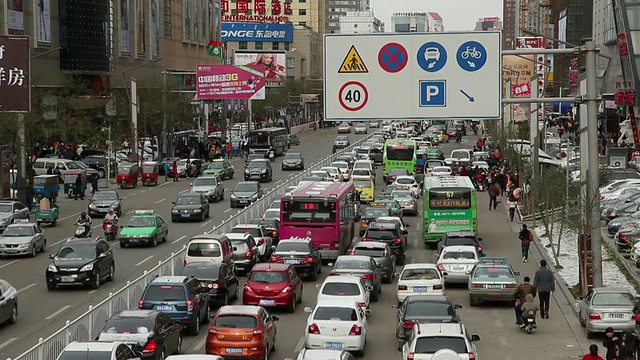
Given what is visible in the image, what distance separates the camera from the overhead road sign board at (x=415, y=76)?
19766 millimetres

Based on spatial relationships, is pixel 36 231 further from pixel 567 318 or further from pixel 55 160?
pixel 55 160

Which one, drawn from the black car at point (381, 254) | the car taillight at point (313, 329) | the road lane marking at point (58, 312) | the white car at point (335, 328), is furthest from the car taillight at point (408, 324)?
the black car at point (381, 254)

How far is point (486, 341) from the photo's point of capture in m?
27.1

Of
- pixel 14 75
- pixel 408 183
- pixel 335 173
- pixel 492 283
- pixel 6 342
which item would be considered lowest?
pixel 6 342

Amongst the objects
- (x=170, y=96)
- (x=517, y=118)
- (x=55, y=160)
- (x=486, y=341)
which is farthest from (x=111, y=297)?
(x=170, y=96)

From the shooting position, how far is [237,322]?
77.4ft

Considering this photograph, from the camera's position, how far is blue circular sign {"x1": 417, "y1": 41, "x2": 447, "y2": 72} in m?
20.0

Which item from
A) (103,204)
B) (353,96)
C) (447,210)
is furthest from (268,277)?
(103,204)

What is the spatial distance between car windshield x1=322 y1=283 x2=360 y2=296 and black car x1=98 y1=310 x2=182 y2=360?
565 cm

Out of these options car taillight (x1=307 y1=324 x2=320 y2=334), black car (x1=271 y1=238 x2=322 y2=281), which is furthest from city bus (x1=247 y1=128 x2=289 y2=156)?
car taillight (x1=307 y1=324 x2=320 y2=334)

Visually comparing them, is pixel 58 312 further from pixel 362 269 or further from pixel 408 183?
pixel 408 183

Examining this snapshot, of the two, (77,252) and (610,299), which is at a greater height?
(77,252)

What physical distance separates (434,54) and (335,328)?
7.24 m

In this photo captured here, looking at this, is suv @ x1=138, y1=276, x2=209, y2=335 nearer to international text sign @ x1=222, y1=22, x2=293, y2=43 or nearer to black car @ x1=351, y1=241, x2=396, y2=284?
black car @ x1=351, y1=241, x2=396, y2=284
